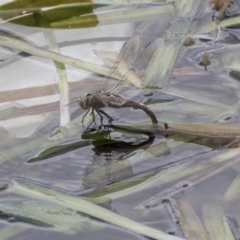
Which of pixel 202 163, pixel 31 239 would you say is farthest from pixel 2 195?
pixel 202 163

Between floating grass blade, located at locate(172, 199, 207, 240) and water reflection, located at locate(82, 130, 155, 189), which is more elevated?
water reflection, located at locate(82, 130, 155, 189)

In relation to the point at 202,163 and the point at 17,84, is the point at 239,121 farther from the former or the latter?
the point at 17,84

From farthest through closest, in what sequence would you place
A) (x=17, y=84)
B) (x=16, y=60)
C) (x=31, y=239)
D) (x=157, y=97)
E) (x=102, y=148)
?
(x=16, y=60) → (x=17, y=84) → (x=157, y=97) → (x=102, y=148) → (x=31, y=239)

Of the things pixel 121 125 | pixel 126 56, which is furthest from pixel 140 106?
pixel 126 56

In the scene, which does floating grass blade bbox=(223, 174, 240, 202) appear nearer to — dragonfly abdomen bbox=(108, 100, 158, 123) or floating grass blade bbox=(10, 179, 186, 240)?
floating grass blade bbox=(10, 179, 186, 240)

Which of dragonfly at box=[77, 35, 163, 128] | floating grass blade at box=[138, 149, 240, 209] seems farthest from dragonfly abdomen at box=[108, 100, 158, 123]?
floating grass blade at box=[138, 149, 240, 209]

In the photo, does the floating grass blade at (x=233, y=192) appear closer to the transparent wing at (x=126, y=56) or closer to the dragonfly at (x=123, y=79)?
the dragonfly at (x=123, y=79)

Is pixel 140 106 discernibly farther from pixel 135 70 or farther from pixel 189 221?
pixel 189 221

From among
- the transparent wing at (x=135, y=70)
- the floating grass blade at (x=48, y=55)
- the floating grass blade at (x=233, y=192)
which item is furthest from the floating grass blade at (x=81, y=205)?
the floating grass blade at (x=48, y=55)
